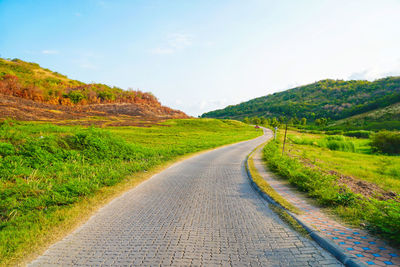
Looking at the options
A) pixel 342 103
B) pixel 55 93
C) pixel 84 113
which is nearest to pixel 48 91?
pixel 55 93

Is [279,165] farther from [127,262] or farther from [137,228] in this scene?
[127,262]

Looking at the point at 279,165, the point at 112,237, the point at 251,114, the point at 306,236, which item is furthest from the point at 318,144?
the point at 251,114

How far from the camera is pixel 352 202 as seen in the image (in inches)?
235

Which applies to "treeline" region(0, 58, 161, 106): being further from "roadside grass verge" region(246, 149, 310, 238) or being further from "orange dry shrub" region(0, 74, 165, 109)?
"roadside grass verge" region(246, 149, 310, 238)

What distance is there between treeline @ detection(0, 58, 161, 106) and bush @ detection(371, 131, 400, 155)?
67964 millimetres

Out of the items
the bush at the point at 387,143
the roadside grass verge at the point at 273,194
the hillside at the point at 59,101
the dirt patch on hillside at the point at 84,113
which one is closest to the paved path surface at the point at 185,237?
the roadside grass verge at the point at 273,194

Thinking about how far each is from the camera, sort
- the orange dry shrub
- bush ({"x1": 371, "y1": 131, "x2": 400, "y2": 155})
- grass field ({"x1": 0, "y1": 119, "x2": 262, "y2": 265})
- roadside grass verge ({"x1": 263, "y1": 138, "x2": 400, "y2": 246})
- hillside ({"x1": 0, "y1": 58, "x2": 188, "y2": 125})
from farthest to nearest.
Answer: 1. the orange dry shrub
2. hillside ({"x1": 0, "y1": 58, "x2": 188, "y2": 125})
3. bush ({"x1": 371, "y1": 131, "x2": 400, "y2": 155})
4. grass field ({"x1": 0, "y1": 119, "x2": 262, "y2": 265})
5. roadside grass verge ({"x1": 263, "y1": 138, "x2": 400, "y2": 246})

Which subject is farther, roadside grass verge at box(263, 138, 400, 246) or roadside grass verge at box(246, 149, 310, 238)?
roadside grass verge at box(246, 149, 310, 238)

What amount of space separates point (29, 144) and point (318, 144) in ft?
137

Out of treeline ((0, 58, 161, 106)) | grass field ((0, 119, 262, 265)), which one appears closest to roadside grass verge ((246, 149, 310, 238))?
grass field ((0, 119, 262, 265))

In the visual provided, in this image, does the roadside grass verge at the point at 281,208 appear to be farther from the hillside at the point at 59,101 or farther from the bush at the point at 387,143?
the hillside at the point at 59,101

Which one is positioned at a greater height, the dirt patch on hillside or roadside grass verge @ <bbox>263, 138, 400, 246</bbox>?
the dirt patch on hillside

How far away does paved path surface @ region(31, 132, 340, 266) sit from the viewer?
3640mm

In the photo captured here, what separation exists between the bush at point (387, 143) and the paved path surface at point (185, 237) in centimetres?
3743
